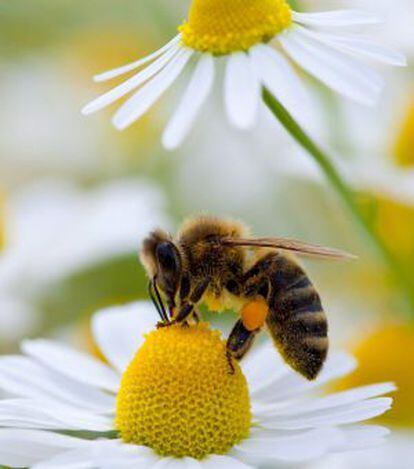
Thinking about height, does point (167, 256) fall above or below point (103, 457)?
above

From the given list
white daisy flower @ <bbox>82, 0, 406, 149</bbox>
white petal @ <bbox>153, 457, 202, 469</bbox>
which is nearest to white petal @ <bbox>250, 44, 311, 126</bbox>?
white daisy flower @ <bbox>82, 0, 406, 149</bbox>

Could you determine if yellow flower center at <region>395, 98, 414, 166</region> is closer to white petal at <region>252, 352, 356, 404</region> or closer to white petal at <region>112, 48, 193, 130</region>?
white petal at <region>252, 352, 356, 404</region>

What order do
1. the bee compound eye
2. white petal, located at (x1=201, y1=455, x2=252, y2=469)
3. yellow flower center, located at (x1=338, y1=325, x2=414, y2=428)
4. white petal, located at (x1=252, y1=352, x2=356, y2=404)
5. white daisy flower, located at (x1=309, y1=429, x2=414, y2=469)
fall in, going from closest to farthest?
white petal, located at (x1=201, y1=455, x2=252, y2=469) < the bee compound eye < white petal, located at (x1=252, y1=352, x2=356, y2=404) < white daisy flower, located at (x1=309, y1=429, x2=414, y2=469) < yellow flower center, located at (x1=338, y1=325, x2=414, y2=428)

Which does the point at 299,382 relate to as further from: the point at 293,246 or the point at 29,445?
the point at 29,445

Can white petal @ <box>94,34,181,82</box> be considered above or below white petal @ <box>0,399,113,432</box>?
above

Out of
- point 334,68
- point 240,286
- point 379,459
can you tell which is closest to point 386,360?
point 379,459

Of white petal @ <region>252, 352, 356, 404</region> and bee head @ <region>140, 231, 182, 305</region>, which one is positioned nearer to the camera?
bee head @ <region>140, 231, 182, 305</region>
